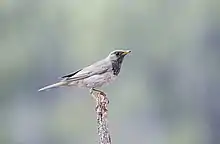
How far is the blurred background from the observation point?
205cm

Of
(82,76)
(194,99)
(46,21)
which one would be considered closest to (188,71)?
(194,99)

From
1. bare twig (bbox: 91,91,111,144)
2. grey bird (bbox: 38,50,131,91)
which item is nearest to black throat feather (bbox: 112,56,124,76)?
grey bird (bbox: 38,50,131,91)

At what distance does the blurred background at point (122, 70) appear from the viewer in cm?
205

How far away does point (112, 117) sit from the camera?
207 centimetres

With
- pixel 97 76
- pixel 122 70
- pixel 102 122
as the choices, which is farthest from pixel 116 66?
pixel 122 70

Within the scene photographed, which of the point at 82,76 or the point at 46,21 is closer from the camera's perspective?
the point at 82,76

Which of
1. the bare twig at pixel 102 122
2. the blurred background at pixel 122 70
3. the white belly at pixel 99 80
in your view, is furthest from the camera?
the blurred background at pixel 122 70

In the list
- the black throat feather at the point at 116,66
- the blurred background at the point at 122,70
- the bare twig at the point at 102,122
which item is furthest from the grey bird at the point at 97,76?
the blurred background at the point at 122,70

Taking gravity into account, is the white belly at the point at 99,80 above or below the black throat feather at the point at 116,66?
below

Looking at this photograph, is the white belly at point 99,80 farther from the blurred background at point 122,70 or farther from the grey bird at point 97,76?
the blurred background at point 122,70

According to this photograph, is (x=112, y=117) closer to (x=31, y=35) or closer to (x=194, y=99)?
(x=194, y=99)

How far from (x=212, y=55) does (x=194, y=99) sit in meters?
0.24

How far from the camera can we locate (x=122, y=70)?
2059 mm

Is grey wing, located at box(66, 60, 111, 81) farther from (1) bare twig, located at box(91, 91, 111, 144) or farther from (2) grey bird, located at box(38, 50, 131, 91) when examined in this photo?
(1) bare twig, located at box(91, 91, 111, 144)
